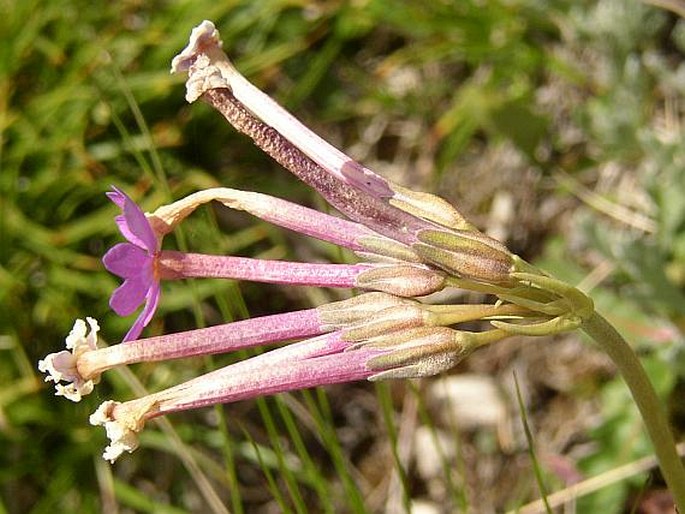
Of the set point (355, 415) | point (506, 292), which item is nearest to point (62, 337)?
point (355, 415)

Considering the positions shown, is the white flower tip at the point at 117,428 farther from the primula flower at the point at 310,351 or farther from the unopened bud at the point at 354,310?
the unopened bud at the point at 354,310

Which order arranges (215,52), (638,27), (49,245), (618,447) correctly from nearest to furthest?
(215,52), (618,447), (638,27), (49,245)

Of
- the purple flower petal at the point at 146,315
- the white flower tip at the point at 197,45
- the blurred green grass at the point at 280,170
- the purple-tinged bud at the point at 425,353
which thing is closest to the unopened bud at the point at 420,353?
the purple-tinged bud at the point at 425,353

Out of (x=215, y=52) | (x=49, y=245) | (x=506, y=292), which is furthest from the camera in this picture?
(x=49, y=245)

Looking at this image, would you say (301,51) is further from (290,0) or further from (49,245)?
(49,245)

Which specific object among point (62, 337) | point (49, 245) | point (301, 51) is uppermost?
point (301, 51)

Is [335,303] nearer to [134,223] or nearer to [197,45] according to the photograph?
[134,223]

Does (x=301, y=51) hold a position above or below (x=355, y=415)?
above
